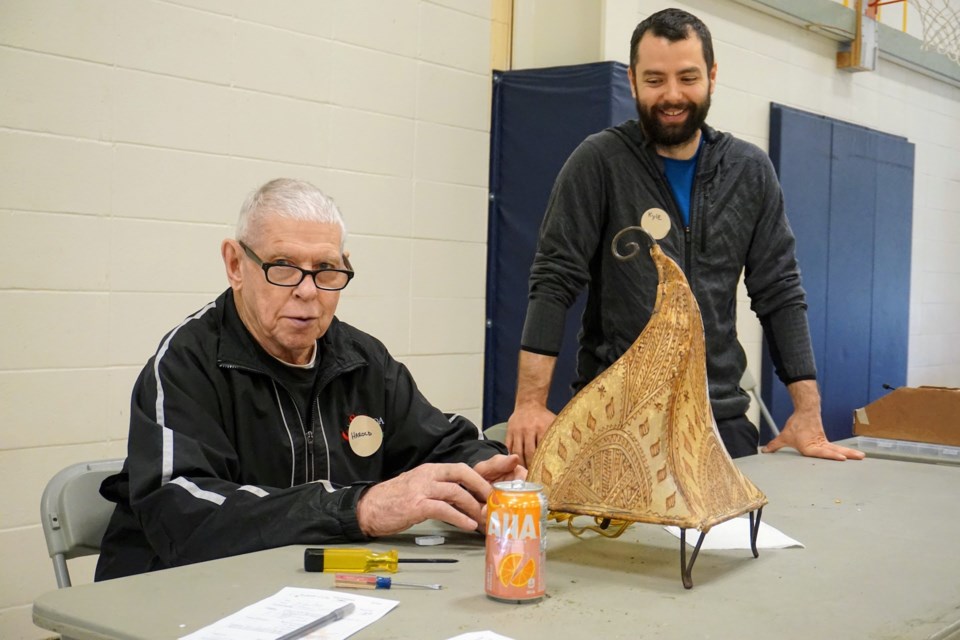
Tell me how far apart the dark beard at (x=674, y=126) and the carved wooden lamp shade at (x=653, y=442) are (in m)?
0.93

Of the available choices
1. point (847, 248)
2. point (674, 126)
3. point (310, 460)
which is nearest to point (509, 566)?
point (310, 460)

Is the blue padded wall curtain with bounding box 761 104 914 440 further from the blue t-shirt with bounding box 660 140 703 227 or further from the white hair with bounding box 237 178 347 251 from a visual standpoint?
the white hair with bounding box 237 178 347 251

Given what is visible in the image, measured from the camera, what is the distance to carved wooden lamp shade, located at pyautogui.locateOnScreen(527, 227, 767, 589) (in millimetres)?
1281

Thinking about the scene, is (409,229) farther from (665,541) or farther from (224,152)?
(665,541)

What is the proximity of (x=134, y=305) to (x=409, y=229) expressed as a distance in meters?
1.11

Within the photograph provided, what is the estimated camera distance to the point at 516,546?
114 cm

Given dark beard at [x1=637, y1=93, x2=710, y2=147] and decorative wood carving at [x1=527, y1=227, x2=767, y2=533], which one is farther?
dark beard at [x1=637, y1=93, x2=710, y2=147]

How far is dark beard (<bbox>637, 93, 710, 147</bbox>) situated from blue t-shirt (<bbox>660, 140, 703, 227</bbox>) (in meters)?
0.05

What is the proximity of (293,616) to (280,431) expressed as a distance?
618mm

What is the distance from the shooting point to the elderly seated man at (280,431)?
1.39 m

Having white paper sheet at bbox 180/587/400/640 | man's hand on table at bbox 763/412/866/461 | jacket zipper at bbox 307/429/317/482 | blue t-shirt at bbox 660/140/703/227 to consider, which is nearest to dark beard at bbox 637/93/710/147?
blue t-shirt at bbox 660/140/703/227

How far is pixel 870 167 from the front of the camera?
548 cm

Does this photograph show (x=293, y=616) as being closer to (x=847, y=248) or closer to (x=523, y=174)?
(x=523, y=174)

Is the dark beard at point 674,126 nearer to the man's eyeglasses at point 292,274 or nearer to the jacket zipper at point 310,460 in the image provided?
the man's eyeglasses at point 292,274
